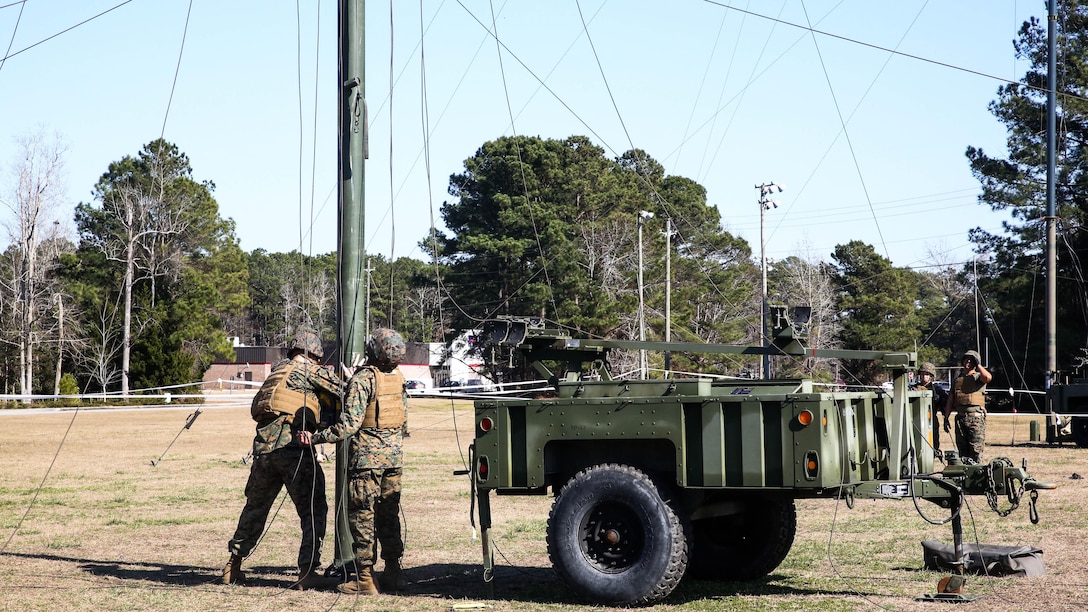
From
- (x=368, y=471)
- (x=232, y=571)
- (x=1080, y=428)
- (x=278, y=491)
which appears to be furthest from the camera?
(x=1080, y=428)

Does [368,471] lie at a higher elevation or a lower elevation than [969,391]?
lower

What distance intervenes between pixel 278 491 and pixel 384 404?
1154 millimetres

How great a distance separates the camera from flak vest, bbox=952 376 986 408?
55.9 ft

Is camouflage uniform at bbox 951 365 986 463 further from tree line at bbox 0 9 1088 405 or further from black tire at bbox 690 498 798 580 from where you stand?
tree line at bbox 0 9 1088 405

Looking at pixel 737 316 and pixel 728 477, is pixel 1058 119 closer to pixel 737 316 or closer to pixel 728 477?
pixel 737 316

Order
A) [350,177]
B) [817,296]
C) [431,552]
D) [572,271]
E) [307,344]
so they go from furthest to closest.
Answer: [817,296] < [572,271] < [431,552] < [350,177] < [307,344]

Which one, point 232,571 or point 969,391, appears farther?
point 969,391

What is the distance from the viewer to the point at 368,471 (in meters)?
9.16

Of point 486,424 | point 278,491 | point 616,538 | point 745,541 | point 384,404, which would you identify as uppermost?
point 384,404

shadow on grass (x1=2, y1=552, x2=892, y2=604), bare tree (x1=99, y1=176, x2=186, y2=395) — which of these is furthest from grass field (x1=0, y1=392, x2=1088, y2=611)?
bare tree (x1=99, y1=176, x2=186, y2=395)

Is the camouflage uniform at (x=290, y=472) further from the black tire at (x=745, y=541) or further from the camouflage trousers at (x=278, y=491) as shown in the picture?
the black tire at (x=745, y=541)

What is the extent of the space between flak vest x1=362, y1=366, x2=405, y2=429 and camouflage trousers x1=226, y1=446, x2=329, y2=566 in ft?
2.26

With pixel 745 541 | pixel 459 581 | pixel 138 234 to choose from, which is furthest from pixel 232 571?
pixel 138 234

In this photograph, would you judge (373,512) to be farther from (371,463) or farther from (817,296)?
(817,296)
